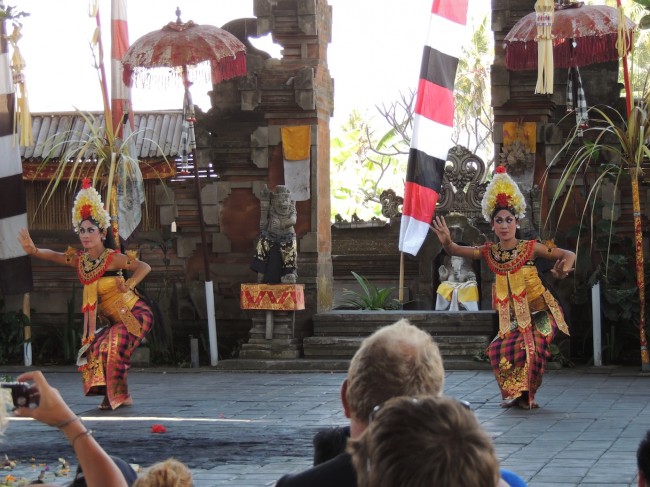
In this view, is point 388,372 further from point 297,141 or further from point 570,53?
point 297,141

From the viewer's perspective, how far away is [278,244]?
46.0ft

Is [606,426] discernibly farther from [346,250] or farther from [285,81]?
[346,250]

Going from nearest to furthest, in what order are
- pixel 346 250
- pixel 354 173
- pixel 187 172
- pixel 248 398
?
pixel 248 398
pixel 187 172
pixel 346 250
pixel 354 173

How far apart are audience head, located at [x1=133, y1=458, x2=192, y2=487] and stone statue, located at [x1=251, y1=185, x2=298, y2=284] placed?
10218mm

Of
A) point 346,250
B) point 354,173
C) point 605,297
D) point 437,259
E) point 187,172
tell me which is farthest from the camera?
point 354,173

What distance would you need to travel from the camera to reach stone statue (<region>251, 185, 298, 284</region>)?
45.9 ft

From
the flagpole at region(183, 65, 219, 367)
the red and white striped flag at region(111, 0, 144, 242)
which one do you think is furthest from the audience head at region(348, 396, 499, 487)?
the flagpole at region(183, 65, 219, 367)

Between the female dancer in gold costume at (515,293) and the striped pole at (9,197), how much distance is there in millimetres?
5648

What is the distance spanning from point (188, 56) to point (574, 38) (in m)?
4.11

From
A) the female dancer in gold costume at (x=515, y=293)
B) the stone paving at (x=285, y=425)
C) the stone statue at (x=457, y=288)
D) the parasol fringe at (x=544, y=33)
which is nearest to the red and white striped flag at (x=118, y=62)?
the stone paving at (x=285, y=425)

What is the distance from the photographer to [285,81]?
14.8 meters

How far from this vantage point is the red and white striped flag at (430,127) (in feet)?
46.9

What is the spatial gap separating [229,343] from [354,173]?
3050 cm

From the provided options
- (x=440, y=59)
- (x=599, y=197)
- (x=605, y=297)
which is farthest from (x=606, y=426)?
(x=440, y=59)
